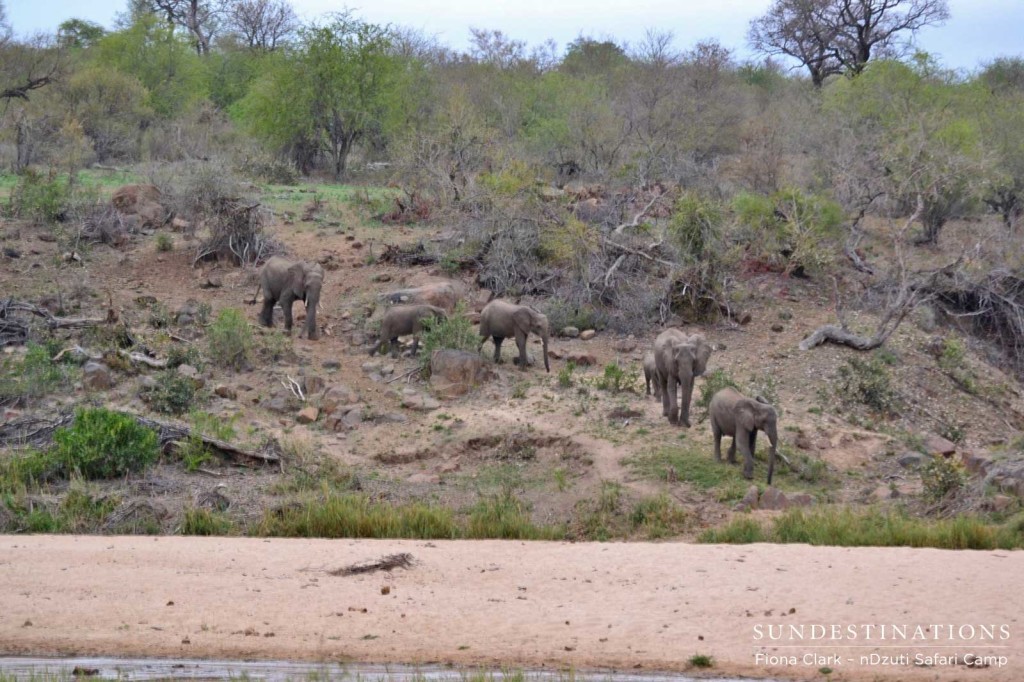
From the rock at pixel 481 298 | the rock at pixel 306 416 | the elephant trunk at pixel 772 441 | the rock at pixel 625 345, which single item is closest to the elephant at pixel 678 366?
the elephant trunk at pixel 772 441

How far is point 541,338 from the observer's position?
1655cm

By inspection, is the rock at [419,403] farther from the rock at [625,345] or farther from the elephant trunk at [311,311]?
the rock at [625,345]

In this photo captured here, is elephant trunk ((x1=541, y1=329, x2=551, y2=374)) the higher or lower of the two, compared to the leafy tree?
lower

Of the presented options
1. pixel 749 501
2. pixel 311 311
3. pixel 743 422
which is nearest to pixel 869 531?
pixel 749 501

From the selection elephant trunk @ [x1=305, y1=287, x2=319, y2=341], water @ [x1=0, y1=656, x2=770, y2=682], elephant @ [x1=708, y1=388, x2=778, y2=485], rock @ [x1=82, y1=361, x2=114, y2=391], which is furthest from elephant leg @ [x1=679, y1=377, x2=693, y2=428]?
rock @ [x1=82, y1=361, x2=114, y2=391]

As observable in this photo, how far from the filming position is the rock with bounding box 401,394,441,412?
14.8m

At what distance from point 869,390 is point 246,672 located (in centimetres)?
940

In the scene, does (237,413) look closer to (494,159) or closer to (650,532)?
(650,532)

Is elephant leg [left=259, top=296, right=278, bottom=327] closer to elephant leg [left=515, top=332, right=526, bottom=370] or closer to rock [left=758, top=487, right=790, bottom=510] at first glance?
elephant leg [left=515, top=332, right=526, bottom=370]

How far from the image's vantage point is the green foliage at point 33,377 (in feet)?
47.4

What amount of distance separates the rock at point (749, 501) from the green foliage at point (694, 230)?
281 inches

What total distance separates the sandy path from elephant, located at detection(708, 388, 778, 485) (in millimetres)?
2161

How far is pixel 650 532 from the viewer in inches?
442

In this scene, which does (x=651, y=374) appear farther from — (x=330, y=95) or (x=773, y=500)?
(x=330, y=95)
